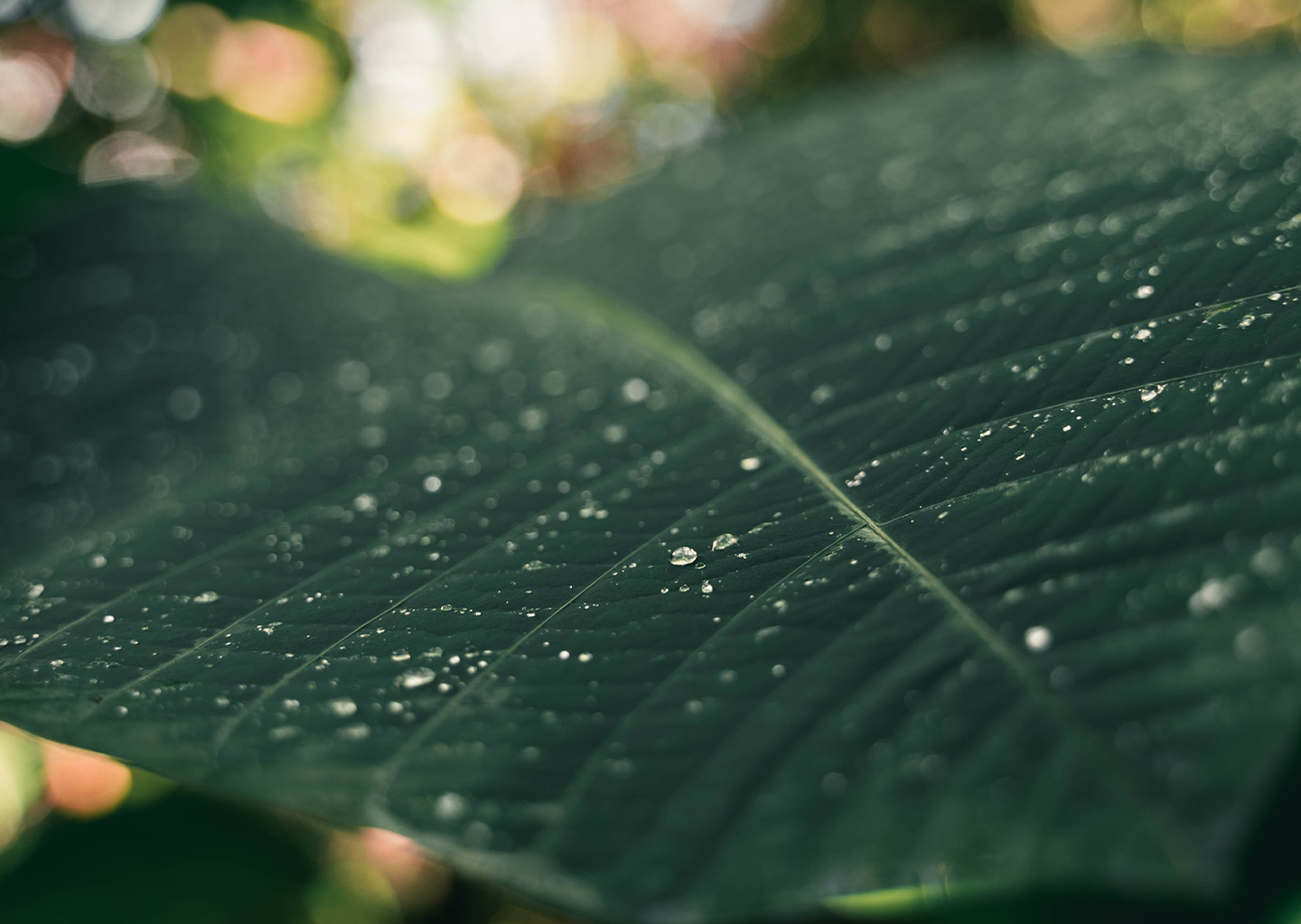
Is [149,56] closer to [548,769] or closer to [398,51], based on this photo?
[398,51]

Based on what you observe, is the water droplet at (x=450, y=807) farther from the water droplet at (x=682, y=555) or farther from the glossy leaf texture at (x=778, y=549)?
the water droplet at (x=682, y=555)

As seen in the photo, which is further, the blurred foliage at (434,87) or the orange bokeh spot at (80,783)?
the blurred foliage at (434,87)

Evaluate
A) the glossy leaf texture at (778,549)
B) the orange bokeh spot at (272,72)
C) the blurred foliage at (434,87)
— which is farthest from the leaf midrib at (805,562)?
the orange bokeh spot at (272,72)

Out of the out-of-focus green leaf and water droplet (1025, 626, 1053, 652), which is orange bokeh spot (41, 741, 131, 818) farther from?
water droplet (1025, 626, 1053, 652)

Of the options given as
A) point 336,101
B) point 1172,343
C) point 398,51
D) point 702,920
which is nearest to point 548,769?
point 702,920

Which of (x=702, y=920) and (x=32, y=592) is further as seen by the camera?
(x=32, y=592)

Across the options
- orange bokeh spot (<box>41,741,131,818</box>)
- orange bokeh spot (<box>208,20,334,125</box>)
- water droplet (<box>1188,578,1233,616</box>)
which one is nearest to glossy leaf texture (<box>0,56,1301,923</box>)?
water droplet (<box>1188,578,1233,616</box>)
